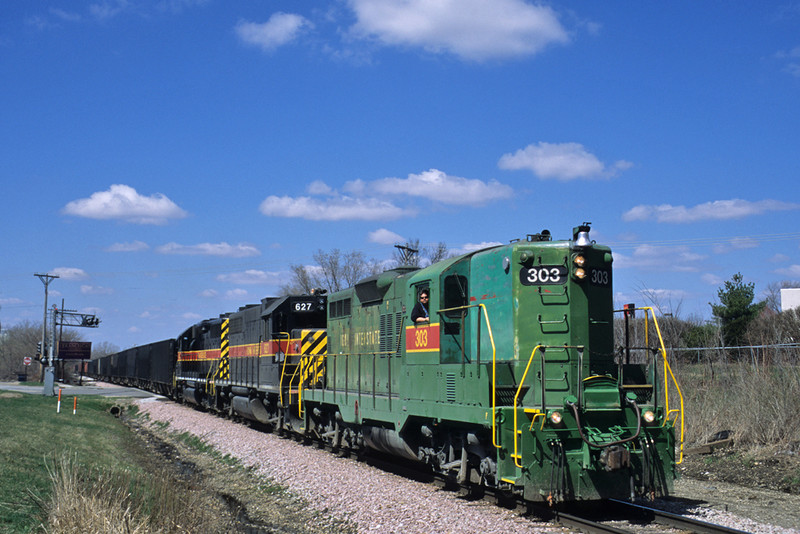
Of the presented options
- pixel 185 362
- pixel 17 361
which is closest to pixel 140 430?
pixel 185 362

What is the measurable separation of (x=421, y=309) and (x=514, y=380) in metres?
2.06

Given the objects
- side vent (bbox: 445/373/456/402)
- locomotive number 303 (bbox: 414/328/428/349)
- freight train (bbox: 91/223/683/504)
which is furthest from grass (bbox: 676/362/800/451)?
side vent (bbox: 445/373/456/402)

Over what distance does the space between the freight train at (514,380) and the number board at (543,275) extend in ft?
0.06

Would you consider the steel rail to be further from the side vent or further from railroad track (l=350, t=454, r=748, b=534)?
the side vent

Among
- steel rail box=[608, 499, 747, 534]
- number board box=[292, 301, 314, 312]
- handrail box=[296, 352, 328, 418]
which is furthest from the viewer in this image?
number board box=[292, 301, 314, 312]

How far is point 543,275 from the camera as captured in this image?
9.08 meters

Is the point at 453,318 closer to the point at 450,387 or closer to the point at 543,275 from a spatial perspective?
the point at 450,387

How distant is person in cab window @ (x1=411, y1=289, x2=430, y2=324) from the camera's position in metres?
10.4

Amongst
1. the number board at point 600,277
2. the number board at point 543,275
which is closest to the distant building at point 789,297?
the number board at point 600,277

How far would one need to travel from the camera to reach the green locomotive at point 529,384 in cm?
801

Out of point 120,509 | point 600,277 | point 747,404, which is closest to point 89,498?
point 120,509

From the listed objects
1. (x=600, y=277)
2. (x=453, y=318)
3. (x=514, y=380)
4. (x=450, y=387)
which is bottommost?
(x=450, y=387)

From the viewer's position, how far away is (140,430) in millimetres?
24125

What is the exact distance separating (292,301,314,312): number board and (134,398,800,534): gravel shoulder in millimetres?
4486
